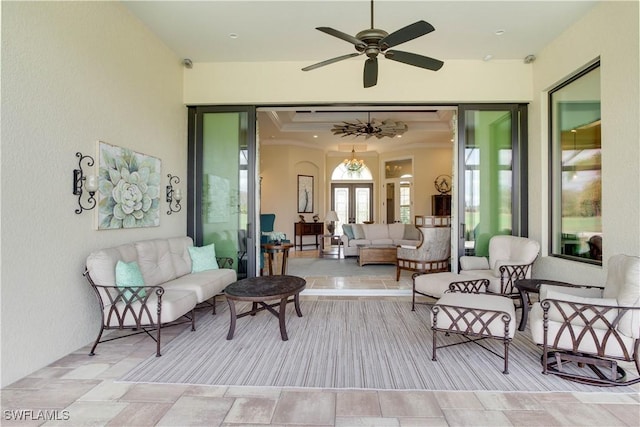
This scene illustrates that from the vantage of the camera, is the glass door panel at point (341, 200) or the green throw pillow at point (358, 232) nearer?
the green throw pillow at point (358, 232)

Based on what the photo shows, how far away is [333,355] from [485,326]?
1.33 metres

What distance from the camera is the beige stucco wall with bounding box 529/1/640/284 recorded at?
3188 mm

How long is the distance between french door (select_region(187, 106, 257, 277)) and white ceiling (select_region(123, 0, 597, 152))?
95cm

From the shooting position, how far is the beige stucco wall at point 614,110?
125 inches

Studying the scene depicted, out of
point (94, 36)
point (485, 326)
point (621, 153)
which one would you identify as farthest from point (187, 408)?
point (621, 153)

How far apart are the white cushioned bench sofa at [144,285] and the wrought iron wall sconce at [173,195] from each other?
0.78 metres

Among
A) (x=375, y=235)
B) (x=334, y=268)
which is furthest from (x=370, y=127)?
(x=334, y=268)

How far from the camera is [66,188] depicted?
3027 millimetres

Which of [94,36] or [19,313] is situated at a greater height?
[94,36]

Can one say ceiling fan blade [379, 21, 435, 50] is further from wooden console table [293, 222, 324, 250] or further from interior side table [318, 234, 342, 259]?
wooden console table [293, 222, 324, 250]

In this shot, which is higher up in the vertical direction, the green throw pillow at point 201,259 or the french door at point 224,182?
the french door at point 224,182

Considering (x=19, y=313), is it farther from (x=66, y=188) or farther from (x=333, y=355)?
(x=333, y=355)

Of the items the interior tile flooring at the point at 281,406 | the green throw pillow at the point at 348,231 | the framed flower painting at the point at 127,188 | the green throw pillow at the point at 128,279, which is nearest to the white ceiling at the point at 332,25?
the framed flower painting at the point at 127,188

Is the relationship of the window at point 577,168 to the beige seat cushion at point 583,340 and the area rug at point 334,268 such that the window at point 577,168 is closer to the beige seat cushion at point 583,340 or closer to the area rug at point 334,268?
the beige seat cushion at point 583,340
